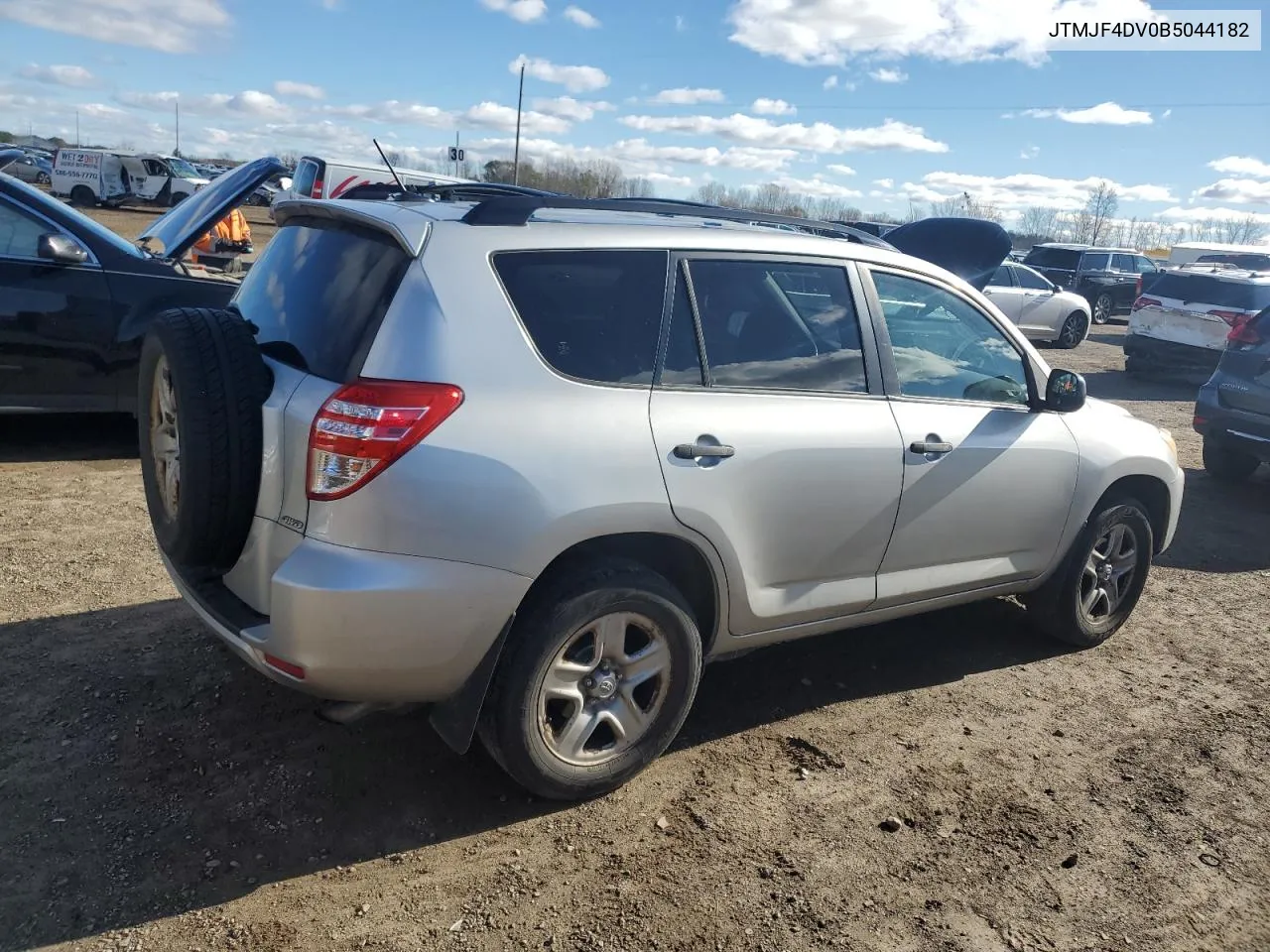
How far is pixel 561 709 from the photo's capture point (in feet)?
10.4

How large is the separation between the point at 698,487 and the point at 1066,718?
2.05 m

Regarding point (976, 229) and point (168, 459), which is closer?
point (168, 459)

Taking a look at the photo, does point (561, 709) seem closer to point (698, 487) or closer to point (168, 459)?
point (698, 487)

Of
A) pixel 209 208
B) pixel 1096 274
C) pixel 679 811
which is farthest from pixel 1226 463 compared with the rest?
pixel 1096 274

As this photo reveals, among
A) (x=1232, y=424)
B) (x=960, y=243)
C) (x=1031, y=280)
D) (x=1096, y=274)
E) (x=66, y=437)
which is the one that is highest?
(x=1096, y=274)

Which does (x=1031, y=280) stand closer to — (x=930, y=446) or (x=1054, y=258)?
(x=1054, y=258)

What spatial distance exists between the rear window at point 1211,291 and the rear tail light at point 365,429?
45.5 ft

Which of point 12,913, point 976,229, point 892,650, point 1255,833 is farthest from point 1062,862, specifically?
point 976,229

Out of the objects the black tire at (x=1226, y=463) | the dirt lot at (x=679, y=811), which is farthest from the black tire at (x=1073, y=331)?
the dirt lot at (x=679, y=811)

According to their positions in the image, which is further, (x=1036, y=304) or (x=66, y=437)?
(x=1036, y=304)

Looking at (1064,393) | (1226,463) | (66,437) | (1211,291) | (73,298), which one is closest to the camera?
(1064,393)

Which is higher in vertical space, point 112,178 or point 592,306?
point 112,178

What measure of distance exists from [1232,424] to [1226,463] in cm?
75

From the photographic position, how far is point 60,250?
6.14 m
